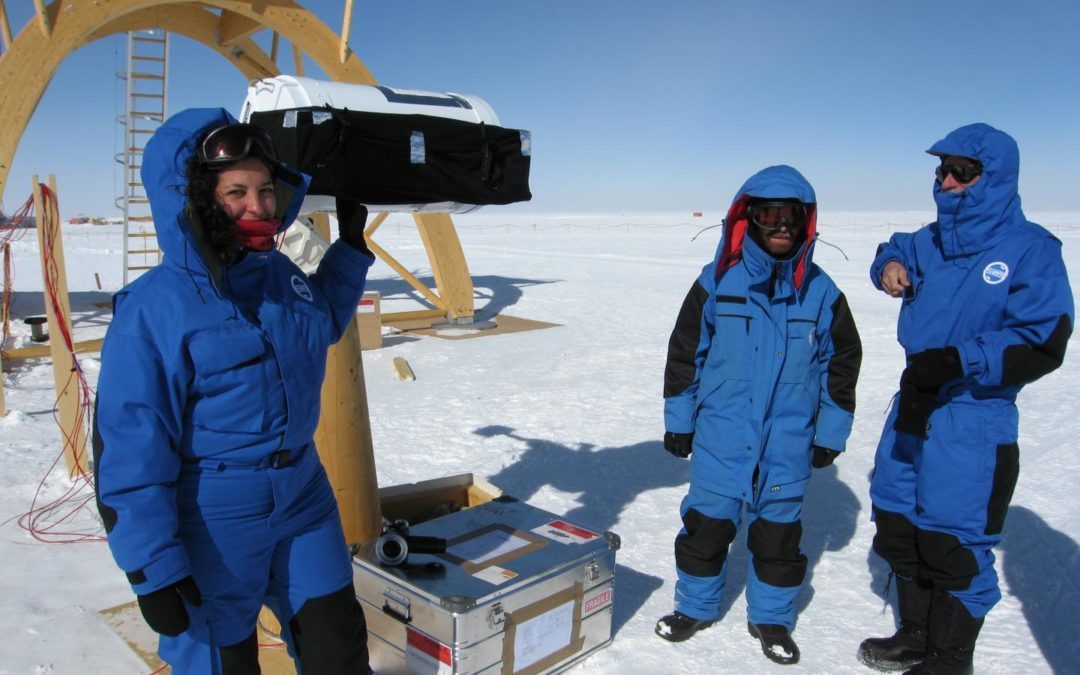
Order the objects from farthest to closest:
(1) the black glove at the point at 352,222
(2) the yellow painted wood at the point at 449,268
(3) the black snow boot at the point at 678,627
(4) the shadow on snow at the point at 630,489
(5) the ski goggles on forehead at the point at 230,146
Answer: (2) the yellow painted wood at the point at 449,268
(4) the shadow on snow at the point at 630,489
(3) the black snow boot at the point at 678,627
(1) the black glove at the point at 352,222
(5) the ski goggles on forehead at the point at 230,146

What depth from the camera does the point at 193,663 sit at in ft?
7.04

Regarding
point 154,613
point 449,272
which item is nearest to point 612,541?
point 154,613

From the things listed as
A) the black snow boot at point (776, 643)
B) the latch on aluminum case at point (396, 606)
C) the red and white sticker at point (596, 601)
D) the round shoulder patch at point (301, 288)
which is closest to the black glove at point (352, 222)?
the round shoulder patch at point (301, 288)

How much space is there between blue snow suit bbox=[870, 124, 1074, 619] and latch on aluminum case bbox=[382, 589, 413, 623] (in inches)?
82.5

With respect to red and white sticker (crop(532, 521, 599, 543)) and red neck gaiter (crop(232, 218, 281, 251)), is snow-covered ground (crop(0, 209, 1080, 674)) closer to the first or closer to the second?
red and white sticker (crop(532, 521, 599, 543))

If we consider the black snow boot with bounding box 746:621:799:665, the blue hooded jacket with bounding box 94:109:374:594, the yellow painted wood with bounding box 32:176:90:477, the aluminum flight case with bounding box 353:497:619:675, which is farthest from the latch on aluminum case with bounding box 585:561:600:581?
the yellow painted wood with bounding box 32:176:90:477

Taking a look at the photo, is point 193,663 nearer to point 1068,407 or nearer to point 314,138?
point 314,138

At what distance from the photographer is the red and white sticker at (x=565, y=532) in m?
3.26

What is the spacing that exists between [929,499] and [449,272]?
368 inches

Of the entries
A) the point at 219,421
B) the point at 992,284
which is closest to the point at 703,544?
the point at 992,284

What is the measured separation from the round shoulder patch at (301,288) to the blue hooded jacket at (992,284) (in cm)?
238

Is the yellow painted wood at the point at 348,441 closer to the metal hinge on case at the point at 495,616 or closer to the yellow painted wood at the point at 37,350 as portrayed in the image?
the metal hinge on case at the point at 495,616

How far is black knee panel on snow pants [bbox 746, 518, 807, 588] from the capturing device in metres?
3.35

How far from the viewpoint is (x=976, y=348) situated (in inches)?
114
